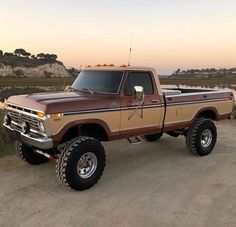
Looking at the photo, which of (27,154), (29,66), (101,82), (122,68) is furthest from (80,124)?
(29,66)

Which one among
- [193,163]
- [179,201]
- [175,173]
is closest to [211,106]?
[193,163]

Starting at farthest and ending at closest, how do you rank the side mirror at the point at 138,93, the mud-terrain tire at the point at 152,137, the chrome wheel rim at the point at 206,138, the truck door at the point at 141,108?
the mud-terrain tire at the point at 152,137, the chrome wheel rim at the point at 206,138, the truck door at the point at 141,108, the side mirror at the point at 138,93

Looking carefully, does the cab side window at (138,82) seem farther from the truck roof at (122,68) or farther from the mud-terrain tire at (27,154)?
the mud-terrain tire at (27,154)

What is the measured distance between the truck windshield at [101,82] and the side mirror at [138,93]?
0.40 m

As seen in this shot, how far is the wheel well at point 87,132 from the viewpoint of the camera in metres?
6.82

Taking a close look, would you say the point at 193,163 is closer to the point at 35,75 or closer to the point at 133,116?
the point at 133,116

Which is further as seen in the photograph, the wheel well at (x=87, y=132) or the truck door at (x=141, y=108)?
the truck door at (x=141, y=108)

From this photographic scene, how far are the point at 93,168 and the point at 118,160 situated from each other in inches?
73.4

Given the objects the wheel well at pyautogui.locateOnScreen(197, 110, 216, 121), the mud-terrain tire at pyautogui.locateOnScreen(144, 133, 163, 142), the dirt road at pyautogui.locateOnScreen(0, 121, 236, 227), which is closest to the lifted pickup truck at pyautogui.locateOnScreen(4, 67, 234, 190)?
the wheel well at pyautogui.locateOnScreen(197, 110, 216, 121)

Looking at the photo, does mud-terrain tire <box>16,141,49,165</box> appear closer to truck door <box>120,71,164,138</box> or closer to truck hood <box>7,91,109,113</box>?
truck hood <box>7,91,109,113</box>

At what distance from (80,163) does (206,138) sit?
3986 millimetres

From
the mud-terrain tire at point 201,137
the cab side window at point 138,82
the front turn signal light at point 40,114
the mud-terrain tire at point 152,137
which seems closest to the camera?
the front turn signal light at point 40,114

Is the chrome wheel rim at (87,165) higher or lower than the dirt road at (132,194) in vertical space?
higher

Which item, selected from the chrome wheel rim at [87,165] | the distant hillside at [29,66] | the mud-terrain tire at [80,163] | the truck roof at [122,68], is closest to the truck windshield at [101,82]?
the truck roof at [122,68]
